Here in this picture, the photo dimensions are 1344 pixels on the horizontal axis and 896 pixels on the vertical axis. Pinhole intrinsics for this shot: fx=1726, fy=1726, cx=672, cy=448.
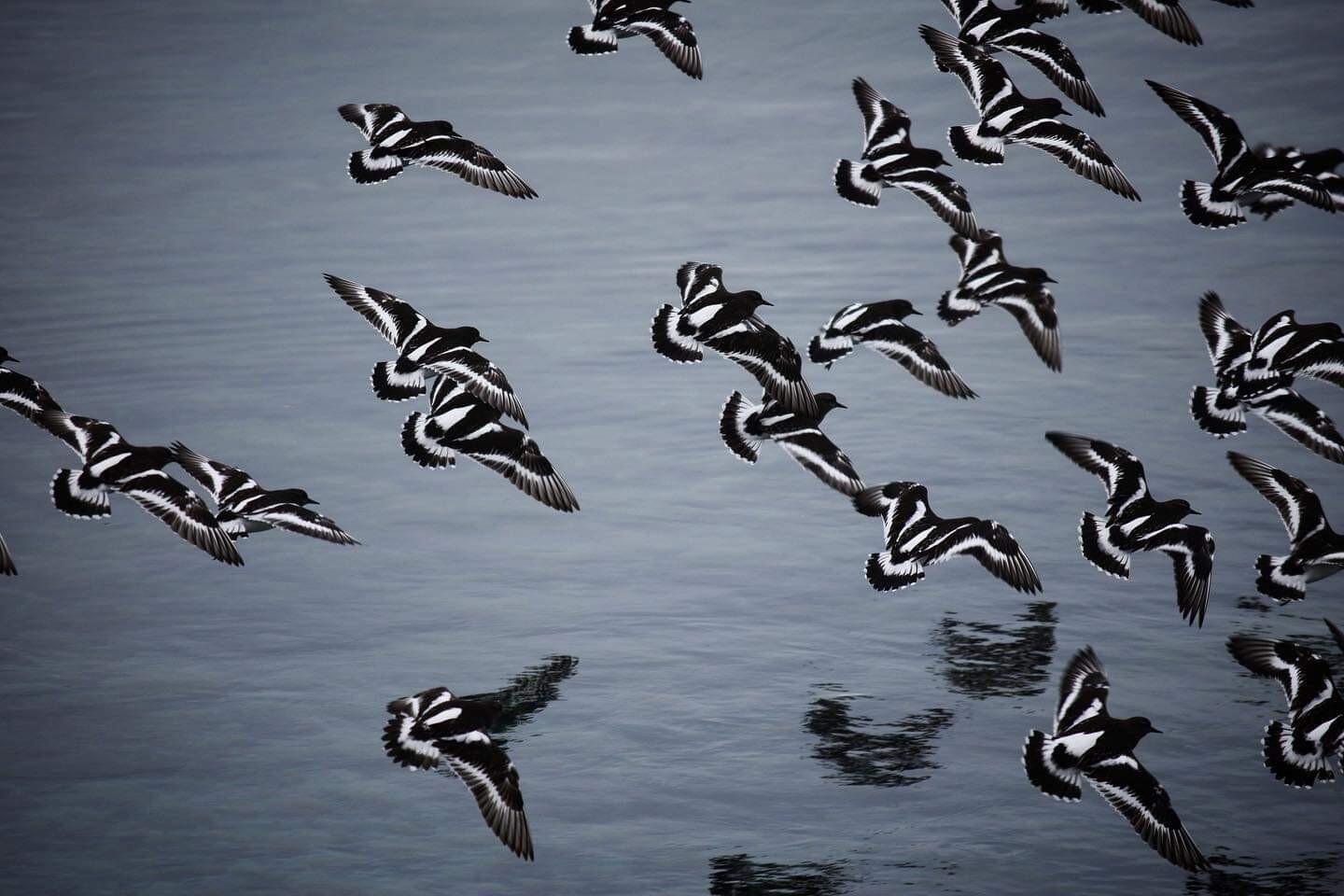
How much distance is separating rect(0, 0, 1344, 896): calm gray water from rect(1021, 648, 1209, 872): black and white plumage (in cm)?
38

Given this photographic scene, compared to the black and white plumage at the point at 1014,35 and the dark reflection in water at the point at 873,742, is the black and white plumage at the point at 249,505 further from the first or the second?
the black and white plumage at the point at 1014,35

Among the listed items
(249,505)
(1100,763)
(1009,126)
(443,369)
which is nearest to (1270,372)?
(1009,126)

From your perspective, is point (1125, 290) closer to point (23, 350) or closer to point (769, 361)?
point (769, 361)

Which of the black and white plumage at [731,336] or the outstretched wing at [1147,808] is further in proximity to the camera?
the black and white plumage at [731,336]

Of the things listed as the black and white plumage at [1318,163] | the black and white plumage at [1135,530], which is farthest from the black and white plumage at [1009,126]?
Result: the black and white plumage at [1135,530]

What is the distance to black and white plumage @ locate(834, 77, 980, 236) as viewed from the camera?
1376cm

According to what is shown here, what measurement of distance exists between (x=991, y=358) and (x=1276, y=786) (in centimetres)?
1083

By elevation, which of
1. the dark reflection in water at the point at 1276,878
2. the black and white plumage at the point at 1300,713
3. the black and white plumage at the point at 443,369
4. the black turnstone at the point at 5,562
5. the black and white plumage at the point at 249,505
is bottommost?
the dark reflection in water at the point at 1276,878

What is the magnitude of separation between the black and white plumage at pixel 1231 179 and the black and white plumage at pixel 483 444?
5426 mm

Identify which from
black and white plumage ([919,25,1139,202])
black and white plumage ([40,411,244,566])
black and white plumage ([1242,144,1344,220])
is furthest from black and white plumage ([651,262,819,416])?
black and white plumage ([1242,144,1344,220])

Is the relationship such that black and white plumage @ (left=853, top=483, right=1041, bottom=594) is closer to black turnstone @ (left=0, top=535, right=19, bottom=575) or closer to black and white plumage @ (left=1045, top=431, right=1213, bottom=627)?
black and white plumage @ (left=1045, top=431, right=1213, bottom=627)

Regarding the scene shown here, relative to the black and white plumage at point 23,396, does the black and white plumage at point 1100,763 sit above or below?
below

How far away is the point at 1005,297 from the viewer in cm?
1382

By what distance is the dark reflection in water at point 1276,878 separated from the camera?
9492 mm
